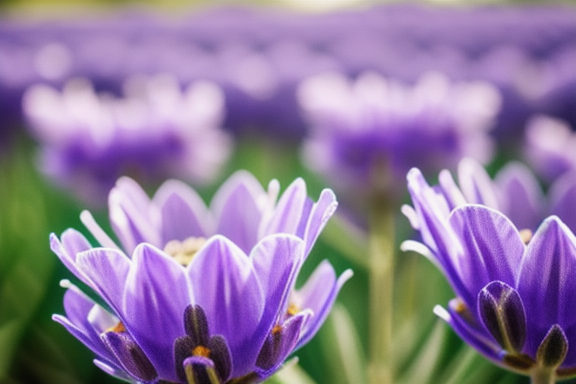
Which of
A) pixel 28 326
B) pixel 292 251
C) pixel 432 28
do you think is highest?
pixel 432 28

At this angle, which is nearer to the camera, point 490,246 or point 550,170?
point 490,246

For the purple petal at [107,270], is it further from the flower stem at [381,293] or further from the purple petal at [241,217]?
the flower stem at [381,293]

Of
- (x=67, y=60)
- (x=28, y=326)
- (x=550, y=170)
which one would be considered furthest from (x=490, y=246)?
(x=67, y=60)

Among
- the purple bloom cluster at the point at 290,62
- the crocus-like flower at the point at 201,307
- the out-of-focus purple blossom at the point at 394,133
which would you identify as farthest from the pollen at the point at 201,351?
the purple bloom cluster at the point at 290,62

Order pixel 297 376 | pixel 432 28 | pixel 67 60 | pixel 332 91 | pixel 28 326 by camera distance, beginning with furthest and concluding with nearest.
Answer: pixel 432 28
pixel 67 60
pixel 332 91
pixel 28 326
pixel 297 376

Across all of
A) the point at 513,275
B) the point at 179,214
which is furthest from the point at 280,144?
the point at 513,275

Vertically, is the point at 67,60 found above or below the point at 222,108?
above

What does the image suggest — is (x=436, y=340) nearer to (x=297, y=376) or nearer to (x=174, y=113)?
(x=297, y=376)
